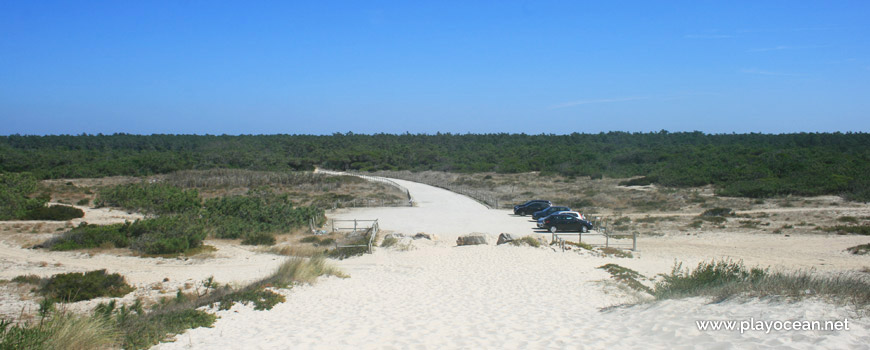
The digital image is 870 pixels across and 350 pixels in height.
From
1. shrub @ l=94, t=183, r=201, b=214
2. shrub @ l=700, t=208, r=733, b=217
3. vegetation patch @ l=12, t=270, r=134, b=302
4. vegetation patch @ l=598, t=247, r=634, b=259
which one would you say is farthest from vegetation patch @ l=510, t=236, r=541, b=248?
shrub @ l=94, t=183, r=201, b=214

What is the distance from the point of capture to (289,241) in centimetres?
2517

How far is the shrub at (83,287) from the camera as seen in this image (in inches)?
533

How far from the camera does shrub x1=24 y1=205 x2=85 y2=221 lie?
27.8 metres

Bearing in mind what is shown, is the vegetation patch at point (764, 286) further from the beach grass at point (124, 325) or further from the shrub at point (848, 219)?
the shrub at point (848, 219)

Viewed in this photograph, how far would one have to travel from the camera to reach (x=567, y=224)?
28.8 metres

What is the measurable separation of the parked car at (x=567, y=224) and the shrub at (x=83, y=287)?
66.7ft

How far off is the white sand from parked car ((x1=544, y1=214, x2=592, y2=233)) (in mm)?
6885

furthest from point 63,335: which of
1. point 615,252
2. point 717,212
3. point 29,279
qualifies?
point 717,212

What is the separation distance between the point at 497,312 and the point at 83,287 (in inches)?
419

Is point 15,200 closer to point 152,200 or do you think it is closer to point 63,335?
point 152,200

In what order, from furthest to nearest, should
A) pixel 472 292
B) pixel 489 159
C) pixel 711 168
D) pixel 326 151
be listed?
pixel 326 151 < pixel 489 159 < pixel 711 168 < pixel 472 292

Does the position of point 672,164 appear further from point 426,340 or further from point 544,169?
point 426,340

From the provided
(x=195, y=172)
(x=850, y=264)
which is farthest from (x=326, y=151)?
(x=850, y=264)

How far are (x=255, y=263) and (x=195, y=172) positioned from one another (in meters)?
56.5
